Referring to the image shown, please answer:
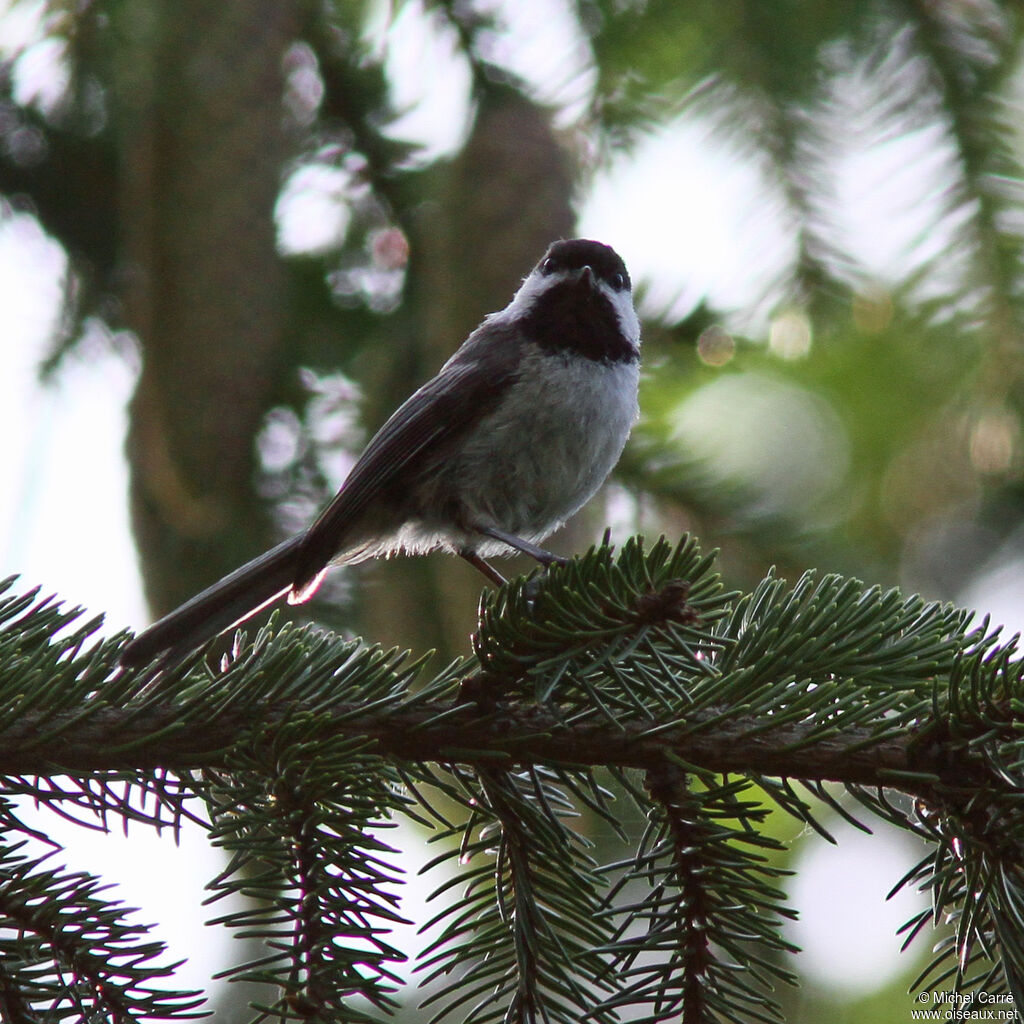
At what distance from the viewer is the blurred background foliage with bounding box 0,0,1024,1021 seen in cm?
300

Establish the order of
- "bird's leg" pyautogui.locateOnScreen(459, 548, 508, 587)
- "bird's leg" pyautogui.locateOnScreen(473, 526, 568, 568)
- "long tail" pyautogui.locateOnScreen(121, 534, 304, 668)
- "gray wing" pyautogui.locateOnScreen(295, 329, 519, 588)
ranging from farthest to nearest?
"bird's leg" pyautogui.locateOnScreen(459, 548, 508, 587) → "gray wing" pyautogui.locateOnScreen(295, 329, 519, 588) → "bird's leg" pyautogui.locateOnScreen(473, 526, 568, 568) → "long tail" pyautogui.locateOnScreen(121, 534, 304, 668)

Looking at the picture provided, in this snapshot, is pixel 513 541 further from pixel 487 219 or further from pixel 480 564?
pixel 487 219

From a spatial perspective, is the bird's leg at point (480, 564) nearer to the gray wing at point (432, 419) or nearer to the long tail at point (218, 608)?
the gray wing at point (432, 419)

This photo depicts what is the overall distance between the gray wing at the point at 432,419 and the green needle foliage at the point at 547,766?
111cm

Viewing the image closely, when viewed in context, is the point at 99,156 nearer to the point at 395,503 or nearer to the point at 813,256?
the point at 395,503

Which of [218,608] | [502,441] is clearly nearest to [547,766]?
[218,608]

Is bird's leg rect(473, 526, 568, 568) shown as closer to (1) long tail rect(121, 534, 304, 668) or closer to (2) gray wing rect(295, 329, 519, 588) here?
(2) gray wing rect(295, 329, 519, 588)

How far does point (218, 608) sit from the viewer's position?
8.45 ft

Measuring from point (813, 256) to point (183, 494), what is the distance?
1.88 meters

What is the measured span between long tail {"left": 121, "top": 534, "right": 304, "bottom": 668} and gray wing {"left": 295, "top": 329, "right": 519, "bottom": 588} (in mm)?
127

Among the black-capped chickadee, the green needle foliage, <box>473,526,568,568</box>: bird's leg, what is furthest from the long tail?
<box>473,526,568,568</box>: bird's leg

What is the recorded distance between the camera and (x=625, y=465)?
3.49 meters

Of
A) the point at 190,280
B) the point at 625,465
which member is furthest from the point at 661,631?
the point at 190,280

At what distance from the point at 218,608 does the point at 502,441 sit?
923 mm
